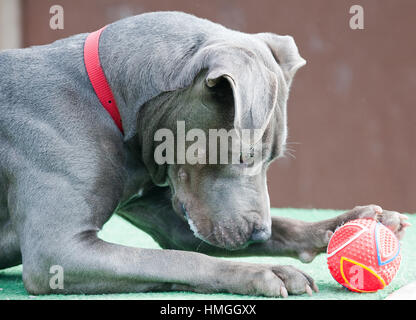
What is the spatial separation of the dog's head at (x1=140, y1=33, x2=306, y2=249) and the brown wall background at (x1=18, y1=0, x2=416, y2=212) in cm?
406

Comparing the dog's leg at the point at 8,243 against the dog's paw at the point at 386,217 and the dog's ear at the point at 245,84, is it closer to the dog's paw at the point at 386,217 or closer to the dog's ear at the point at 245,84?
the dog's ear at the point at 245,84

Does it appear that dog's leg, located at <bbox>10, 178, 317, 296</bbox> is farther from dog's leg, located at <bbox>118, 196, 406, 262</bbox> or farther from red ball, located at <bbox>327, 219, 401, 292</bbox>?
dog's leg, located at <bbox>118, 196, 406, 262</bbox>

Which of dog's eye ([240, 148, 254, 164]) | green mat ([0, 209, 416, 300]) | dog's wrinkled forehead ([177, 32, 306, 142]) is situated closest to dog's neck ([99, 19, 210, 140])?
dog's wrinkled forehead ([177, 32, 306, 142])

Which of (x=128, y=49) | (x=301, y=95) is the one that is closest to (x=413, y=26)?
(x=301, y=95)

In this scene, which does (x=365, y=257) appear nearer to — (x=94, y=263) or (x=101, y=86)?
(x=94, y=263)

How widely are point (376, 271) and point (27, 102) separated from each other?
1.60 meters

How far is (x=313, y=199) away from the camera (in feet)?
23.4

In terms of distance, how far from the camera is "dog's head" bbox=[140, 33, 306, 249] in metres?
2.75

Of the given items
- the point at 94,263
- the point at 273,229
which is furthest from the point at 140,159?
the point at 273,229

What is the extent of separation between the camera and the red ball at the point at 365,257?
2711mm

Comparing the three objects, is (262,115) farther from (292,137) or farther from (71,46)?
(292,137)

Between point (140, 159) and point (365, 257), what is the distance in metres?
1.08

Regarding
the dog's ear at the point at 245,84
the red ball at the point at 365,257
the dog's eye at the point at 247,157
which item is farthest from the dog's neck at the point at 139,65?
the red ball at the point at 365,257

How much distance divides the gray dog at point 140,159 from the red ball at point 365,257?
0.16 m
